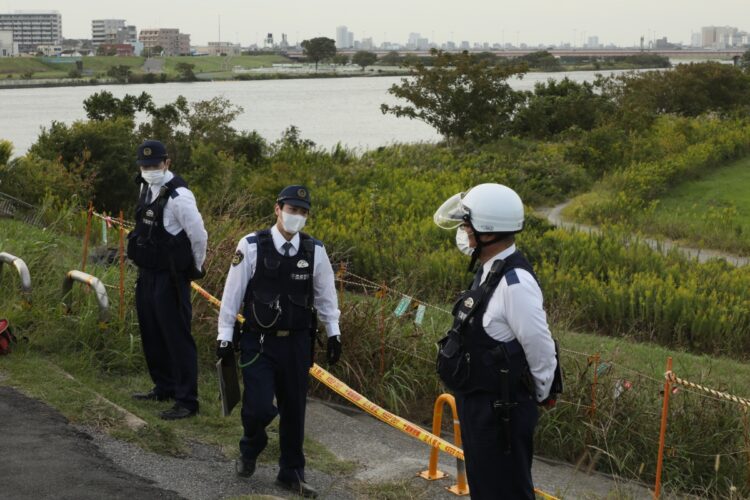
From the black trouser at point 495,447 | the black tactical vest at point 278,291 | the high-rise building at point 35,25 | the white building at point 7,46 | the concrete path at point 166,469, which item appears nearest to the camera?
the black trouser at point 495,447

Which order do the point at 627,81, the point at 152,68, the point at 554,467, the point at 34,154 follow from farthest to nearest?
the point at 152,68 → the point at 627,81 → the point at 34,154 → the point at 554,467

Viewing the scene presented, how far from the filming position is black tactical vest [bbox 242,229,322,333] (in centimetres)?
619

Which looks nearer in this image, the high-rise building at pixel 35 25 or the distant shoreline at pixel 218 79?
the distant shoreline at pixel 218 79

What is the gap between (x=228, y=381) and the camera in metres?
6.68

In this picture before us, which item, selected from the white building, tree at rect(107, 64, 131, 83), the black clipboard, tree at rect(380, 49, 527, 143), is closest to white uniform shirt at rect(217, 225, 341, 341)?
the black clipboard

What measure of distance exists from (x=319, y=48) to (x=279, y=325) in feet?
227

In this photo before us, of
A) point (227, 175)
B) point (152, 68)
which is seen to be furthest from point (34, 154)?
point (152, 68)

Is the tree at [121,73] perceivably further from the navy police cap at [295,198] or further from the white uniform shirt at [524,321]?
the white uniform shirt at [524,321]

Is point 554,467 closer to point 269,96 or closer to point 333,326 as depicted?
point 333,326

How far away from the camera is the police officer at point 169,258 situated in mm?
7488

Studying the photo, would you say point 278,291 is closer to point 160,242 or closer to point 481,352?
point 160,242

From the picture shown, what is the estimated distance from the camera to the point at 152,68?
207 feet

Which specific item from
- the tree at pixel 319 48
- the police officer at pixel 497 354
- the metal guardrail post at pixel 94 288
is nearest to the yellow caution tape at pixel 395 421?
the metal guardrail post at pixel 94 288

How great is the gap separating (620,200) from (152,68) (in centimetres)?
4656
